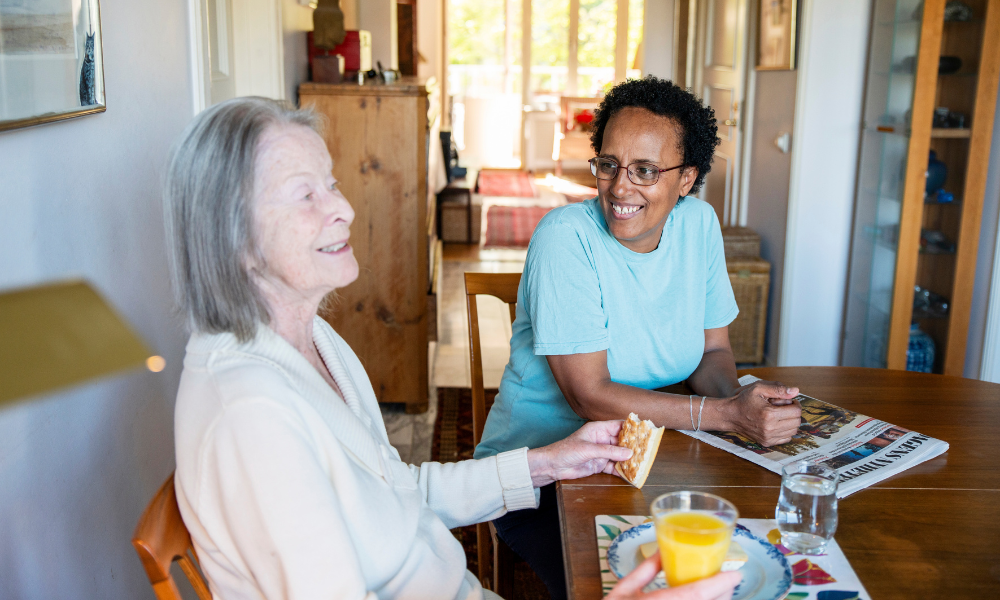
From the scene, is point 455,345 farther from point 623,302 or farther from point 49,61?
point 49,61

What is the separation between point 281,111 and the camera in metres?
0.98

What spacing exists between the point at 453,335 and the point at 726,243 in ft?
4.80

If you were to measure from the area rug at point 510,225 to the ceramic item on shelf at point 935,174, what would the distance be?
3.14 m

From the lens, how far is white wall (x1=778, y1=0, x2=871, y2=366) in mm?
3344

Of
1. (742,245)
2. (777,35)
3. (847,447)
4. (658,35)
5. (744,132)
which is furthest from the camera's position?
(658,35)

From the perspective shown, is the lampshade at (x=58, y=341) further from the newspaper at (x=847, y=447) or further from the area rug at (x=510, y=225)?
the area rug at (x=510, y=225)

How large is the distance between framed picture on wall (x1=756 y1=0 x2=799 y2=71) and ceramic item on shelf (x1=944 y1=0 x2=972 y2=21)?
0.65 m

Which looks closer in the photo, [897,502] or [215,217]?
[215,217]

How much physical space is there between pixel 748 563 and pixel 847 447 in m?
0.43

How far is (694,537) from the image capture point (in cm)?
79

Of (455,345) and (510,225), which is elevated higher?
(510,225)

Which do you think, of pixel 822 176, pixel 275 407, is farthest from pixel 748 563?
pixel 822 176

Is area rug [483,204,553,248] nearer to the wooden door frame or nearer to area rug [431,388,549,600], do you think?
the wooden door frame

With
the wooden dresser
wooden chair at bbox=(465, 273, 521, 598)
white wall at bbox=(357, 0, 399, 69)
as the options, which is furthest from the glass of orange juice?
white wall at bbox=(357, 0, 399, 69)
